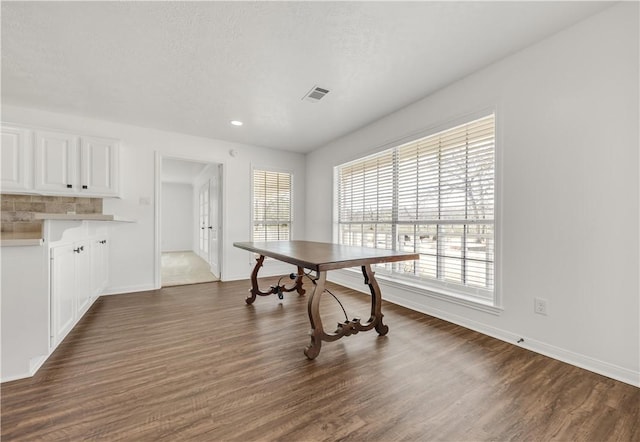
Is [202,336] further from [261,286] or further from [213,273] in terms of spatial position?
[213,273]

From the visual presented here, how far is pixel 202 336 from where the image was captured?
2330 mm

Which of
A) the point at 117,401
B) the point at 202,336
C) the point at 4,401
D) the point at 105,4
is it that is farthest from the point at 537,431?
the point at 105,4

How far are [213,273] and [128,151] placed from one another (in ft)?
8.34

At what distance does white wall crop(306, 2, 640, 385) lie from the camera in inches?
66.5

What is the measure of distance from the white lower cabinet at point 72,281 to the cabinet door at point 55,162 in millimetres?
753

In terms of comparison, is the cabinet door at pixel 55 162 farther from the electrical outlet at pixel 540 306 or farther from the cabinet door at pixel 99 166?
the electrical outlet at pixel 540 306

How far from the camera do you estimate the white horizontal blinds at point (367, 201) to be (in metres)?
3.59

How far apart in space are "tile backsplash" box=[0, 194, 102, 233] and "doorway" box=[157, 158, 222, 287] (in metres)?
1.84

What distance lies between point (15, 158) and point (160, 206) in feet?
4.97

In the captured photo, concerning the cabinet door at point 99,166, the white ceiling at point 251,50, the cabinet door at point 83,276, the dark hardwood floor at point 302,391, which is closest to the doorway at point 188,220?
the cabinet door at point 99,166

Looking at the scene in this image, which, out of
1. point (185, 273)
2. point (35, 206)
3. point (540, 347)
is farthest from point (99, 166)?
point (540, 347)

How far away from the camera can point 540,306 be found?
2062mm

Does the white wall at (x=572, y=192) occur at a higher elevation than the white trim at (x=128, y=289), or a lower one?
higher

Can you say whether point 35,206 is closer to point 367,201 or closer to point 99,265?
point 99,265
